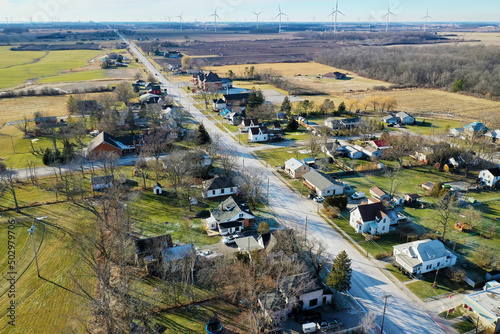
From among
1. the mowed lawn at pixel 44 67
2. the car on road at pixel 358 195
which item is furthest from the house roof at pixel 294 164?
the mowed lawn at pixel 44 67

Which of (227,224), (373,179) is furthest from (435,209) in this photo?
(227,224)

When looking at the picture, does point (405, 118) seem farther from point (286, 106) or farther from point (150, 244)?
point (150, 244)

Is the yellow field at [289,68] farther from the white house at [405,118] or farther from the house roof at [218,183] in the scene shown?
the house roof at [218,183]

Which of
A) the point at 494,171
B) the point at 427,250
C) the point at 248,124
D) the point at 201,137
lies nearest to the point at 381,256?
the point at 427,250

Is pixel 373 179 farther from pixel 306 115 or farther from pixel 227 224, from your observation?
pixel 306 115

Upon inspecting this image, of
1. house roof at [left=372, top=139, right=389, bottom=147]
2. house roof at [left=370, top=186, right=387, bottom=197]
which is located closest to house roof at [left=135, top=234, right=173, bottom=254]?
house roof at [left=370, top=186, right=387, bottom=197]

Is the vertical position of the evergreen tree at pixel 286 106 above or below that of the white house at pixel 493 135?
above
